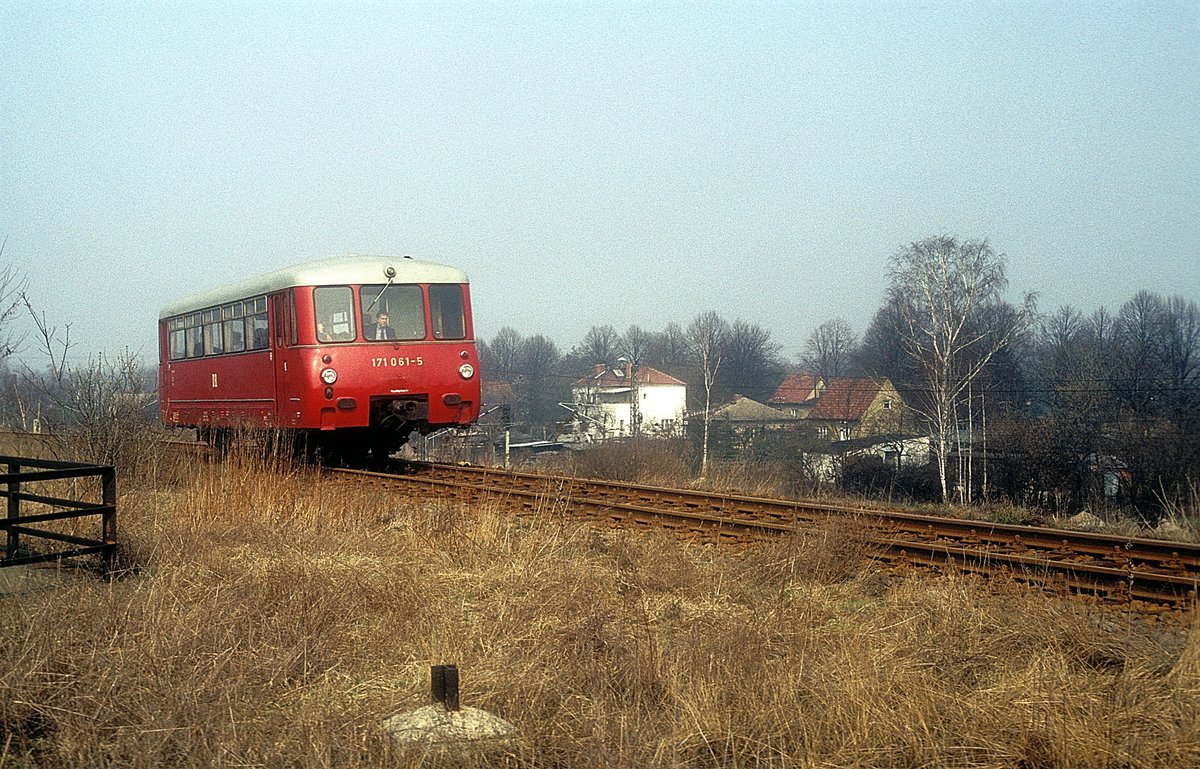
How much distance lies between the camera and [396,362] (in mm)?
15078

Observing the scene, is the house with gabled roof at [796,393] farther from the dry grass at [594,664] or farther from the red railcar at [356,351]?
the dry grass at [594,664]

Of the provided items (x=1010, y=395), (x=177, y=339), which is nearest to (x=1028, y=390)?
(x=1010, y=395)

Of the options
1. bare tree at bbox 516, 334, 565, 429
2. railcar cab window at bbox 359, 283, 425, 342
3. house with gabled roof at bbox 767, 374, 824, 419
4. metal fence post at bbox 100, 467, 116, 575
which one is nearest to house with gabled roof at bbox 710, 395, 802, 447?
house with gabled roof at bbox 767, 374, 824, 419

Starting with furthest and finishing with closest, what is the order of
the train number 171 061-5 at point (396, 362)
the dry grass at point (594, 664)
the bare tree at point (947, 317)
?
the bare tree at point (947, 317) → the train number 171 061-5 at point (396, 362) → the dry grass at point (594, 664)

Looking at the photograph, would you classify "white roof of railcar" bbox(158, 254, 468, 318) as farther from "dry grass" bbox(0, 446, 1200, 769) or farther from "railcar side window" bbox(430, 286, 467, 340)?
"dry grass" bbox(0, 446, 1200, 769)

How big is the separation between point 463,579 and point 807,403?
60741 mm

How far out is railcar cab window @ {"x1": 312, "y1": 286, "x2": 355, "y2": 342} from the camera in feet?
48.3

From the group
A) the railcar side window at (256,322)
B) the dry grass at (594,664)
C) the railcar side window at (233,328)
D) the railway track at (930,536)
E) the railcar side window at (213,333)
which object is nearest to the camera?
the dry grass at (594,664)

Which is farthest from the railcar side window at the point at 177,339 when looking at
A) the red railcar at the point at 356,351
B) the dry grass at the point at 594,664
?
the dry grass at the point at 594,664

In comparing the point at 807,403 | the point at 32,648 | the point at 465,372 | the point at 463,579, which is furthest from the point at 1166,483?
the point at 807,403

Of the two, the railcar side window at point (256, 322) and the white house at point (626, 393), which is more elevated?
the railcar side window at point (256, 322)

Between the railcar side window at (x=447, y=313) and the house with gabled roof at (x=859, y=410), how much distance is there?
26.2 m

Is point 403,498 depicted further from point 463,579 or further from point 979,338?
point 979,338

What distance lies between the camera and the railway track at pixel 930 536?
716cm
